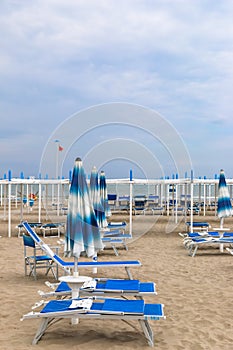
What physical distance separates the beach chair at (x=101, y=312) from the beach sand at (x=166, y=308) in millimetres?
191

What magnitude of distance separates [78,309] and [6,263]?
4.88 meters

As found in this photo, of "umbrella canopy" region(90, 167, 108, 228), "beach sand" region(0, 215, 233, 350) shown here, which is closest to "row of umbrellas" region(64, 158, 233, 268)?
"beach sand" region(0, 215, 233, 350)

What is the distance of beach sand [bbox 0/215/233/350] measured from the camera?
3971 millimetres

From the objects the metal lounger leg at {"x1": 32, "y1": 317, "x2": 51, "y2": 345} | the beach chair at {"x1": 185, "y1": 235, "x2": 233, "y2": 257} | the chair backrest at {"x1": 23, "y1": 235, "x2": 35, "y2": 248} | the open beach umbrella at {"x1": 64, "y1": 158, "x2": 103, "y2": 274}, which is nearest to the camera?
the metal lounger leg at {"x1": 32, "y1": 317, "x2": 51, "y2": 345}

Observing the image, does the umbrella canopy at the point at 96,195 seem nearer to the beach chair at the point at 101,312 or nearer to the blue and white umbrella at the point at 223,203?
the blue and white umbrella at the point at 223,203

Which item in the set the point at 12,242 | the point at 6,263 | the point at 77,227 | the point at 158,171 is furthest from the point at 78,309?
the point at 158,171

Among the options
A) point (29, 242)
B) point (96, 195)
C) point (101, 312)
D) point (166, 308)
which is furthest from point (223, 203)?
point (101, 312)

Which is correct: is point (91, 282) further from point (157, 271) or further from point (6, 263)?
point (6, 263)

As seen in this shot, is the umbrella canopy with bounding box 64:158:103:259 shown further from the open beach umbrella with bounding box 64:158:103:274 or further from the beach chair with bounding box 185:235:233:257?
the beach chair with bounding box 185:235:233:257

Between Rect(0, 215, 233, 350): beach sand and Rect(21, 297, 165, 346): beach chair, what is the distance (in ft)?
0.63

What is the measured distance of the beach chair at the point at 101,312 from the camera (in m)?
3.69

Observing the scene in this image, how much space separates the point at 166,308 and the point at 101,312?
1.66m

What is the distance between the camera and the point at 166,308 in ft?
16.9

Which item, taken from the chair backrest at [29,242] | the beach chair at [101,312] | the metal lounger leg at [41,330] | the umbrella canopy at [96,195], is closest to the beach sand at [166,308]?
the metal lounger leg at [41,330]
